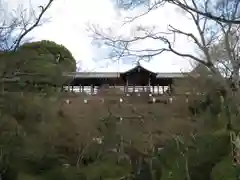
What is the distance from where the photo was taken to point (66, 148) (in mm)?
14227

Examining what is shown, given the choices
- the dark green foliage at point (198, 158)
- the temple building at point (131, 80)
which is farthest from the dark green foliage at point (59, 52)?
the dark green foliage at point (198, 158)

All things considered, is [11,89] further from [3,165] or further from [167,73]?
[167,73]

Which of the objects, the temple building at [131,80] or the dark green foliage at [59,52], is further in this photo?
the temple building at [131,80]

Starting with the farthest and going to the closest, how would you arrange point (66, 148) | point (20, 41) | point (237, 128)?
point (66, 148) → point (237, 128) → point (20, 41)

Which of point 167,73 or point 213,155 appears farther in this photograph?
point 167,73

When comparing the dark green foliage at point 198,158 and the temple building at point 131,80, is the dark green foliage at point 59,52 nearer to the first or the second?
the temple building at point 131,80

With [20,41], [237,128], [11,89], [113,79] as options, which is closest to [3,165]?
[11,89]

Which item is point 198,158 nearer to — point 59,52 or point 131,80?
point 131,80

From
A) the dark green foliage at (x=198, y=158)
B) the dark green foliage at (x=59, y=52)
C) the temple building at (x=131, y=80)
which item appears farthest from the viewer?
the temple building at (x=131, y=80)

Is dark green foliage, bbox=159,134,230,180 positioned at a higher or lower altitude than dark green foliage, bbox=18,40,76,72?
lower

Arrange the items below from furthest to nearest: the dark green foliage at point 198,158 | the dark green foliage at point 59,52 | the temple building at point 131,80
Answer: the temple building at point 131,80 → the dark green foliage at point 59,52 → the dark green foliage at point 198,158

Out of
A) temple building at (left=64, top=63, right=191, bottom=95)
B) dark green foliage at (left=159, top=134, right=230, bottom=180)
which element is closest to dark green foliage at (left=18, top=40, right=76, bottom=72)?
temple building at (left=64, top=63, right=191, bottom=95)

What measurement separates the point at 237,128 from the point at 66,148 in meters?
5.98

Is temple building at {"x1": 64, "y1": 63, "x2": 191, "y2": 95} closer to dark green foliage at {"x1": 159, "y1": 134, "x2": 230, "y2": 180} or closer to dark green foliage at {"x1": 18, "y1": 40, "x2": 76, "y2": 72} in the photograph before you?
dark green foliage at {"x1": 18, "y1": 40, "x2": 76, "y2": 72}
